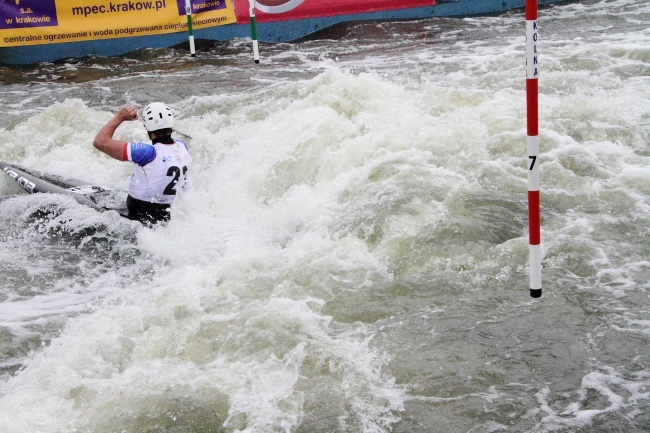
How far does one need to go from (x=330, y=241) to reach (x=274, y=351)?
1492 millimetres

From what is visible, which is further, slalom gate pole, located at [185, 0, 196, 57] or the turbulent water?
slalom gate pole, located at [185, 0, 196, 57]

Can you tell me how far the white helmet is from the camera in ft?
18.6

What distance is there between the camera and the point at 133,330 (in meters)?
4.44

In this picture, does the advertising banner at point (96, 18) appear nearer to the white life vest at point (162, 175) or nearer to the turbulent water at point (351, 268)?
the turbulent water at point (351, 268)

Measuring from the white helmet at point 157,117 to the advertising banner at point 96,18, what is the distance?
7.69 m

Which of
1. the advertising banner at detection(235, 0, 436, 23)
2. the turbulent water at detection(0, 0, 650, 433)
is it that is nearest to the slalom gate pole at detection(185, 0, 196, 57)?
the advertising banner at detection(235, 0, 436, 23)

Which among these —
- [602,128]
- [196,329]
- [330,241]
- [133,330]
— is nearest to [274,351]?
[196,329]

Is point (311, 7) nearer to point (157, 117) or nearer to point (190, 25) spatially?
point (190, 25)

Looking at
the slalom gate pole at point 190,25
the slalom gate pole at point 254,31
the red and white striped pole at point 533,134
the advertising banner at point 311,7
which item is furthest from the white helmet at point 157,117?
the advertising banner at point 311,7

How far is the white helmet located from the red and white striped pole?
290 cm

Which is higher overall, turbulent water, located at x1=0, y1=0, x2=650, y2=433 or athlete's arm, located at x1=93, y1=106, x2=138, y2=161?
athlete's arm, located at x1=93, y1=106, x2=138, y2=161

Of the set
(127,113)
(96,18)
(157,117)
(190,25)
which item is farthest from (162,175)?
(96,18)

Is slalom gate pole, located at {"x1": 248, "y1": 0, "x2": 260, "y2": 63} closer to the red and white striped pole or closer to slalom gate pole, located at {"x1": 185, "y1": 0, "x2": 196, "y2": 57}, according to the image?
slalom gate pole, located at {"x1": 185, "y1": 0, "x2": 196, "y2": 57}

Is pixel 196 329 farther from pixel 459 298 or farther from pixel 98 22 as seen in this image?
pixel 98 22
